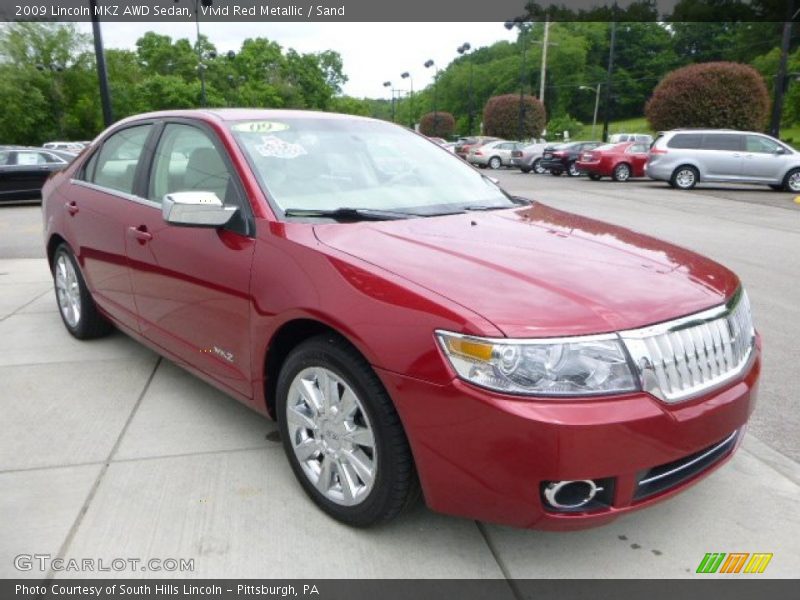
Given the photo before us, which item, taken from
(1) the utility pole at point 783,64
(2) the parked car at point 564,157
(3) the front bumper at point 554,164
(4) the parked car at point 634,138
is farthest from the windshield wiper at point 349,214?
(3) the front bumper at point 554,164

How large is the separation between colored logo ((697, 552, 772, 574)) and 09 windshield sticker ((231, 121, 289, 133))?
262 cm

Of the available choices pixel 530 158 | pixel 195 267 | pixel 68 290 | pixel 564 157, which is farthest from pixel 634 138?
pixel 195 267

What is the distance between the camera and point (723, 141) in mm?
18219

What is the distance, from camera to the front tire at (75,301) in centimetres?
445

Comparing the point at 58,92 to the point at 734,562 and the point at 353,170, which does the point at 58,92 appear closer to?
the point at 353,170

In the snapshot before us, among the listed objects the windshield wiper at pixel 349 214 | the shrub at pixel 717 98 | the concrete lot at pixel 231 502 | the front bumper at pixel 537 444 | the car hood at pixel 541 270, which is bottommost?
the concrete lot at pixel 231 502

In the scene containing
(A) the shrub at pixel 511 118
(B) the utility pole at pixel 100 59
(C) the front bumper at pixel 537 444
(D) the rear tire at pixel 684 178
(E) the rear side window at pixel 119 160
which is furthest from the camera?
(A) the shrub at pixel 511 118

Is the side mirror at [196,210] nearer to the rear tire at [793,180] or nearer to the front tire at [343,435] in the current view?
the front tire at [343,435]

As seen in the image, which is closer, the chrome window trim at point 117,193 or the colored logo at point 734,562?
the colored logo at point 734,562

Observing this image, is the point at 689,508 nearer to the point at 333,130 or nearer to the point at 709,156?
the point at 333,130

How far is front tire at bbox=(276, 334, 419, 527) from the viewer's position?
→ 7.29ft

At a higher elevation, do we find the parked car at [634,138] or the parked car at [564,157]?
the parked car at [634,138]

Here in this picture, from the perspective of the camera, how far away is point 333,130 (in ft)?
11.3
